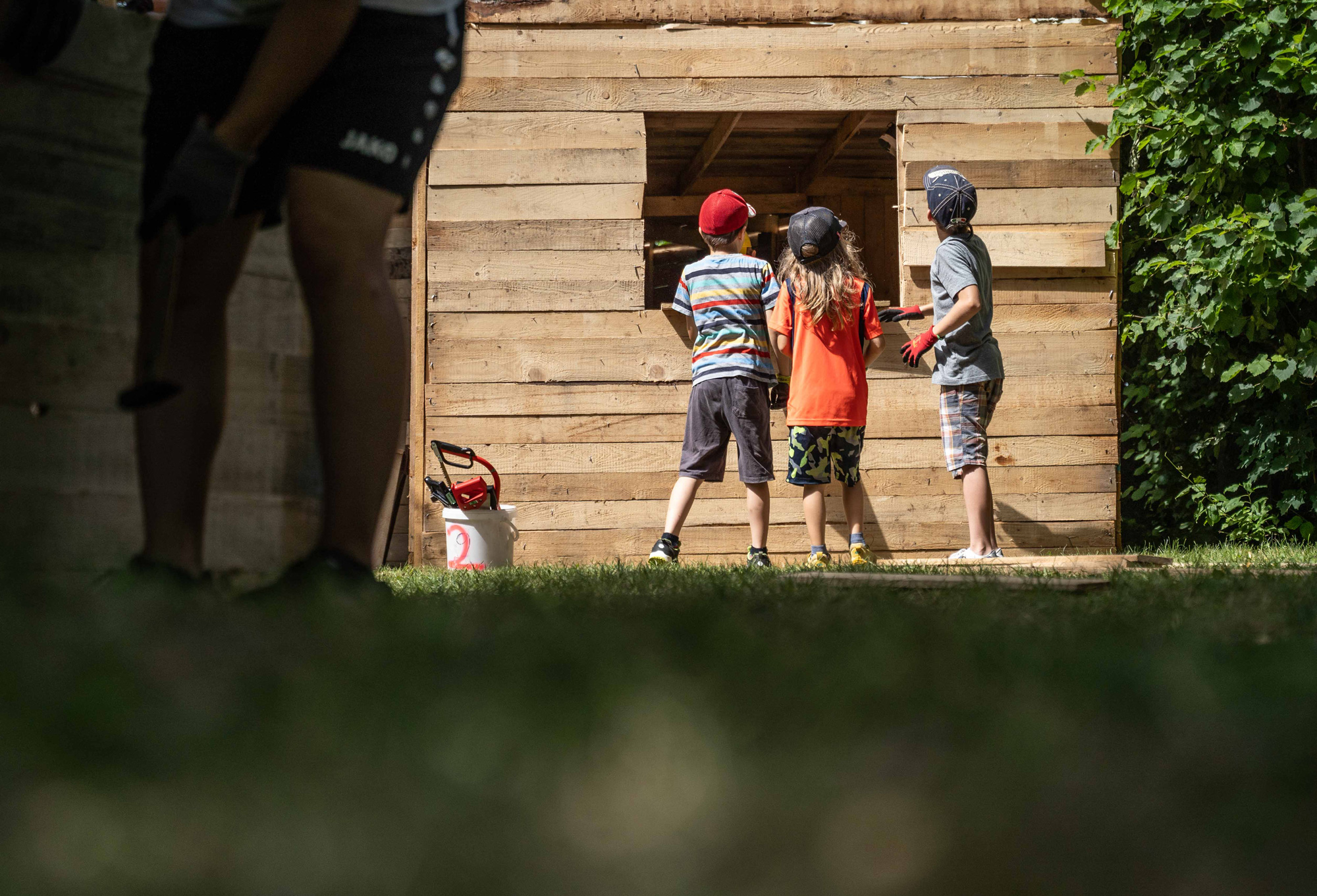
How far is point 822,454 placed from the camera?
488 cm

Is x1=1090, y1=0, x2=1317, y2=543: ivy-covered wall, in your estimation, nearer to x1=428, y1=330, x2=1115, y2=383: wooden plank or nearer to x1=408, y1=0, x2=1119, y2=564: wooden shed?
x1=408, y1=0, x2=1119, y2=564: wooden shed

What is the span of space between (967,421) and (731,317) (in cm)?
107

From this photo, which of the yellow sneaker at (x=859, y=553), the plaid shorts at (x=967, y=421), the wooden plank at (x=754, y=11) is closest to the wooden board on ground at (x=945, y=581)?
the plaid shorts at (x=967, y=421)

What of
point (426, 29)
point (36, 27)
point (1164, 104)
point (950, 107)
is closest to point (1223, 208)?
point (1164, 104)

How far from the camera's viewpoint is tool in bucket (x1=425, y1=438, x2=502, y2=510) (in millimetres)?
5012

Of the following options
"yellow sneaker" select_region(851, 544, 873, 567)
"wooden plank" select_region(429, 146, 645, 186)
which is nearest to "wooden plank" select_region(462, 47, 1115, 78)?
"wooden plank" select_region(429, 146, 645, 186)

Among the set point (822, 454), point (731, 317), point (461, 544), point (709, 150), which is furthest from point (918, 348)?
point (709, 150)

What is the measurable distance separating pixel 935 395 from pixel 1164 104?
1831 millimetres

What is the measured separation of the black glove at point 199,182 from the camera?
4.81 feet

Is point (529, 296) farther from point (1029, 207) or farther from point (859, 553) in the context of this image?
point (1029, 207)

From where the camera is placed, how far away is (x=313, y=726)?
624mm

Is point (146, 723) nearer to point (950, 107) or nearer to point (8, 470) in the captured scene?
point (8, 470)

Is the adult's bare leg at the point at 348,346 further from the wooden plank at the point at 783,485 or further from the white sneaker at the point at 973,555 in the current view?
the wooden plank at the point at 783,485

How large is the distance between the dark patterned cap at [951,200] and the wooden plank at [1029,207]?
27.8 inches
